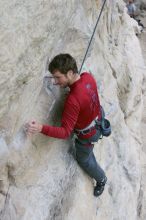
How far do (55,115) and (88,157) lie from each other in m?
0.72

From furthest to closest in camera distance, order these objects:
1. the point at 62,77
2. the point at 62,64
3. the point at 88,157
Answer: the point at 88,157, the point at 62,77, the point at 62,64

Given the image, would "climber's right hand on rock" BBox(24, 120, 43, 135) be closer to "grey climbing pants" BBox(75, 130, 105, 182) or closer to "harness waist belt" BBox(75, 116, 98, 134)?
"harness waist belt" BBox(75, 116, 98, 134)

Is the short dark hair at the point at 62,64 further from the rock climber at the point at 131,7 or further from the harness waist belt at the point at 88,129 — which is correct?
the rock climber at the point at 131,7

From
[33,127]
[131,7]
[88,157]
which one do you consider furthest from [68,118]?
[131,7]

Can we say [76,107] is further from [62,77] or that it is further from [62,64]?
[62,64]

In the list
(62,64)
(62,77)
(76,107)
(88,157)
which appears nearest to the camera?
(62,64)

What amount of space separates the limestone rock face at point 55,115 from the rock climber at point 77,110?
160 millimetres

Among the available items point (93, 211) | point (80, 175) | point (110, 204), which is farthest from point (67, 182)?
point (110, 204)

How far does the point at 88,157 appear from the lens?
5309mm

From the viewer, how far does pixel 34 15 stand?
3703mm

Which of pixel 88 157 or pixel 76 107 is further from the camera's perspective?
pixel 88 157

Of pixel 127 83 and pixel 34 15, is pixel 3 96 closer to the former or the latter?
pixel 34 15

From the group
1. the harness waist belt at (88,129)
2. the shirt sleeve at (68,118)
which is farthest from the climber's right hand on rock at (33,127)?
the harness waist belt at (88,129)

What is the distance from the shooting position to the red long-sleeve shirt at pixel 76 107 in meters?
4.42
